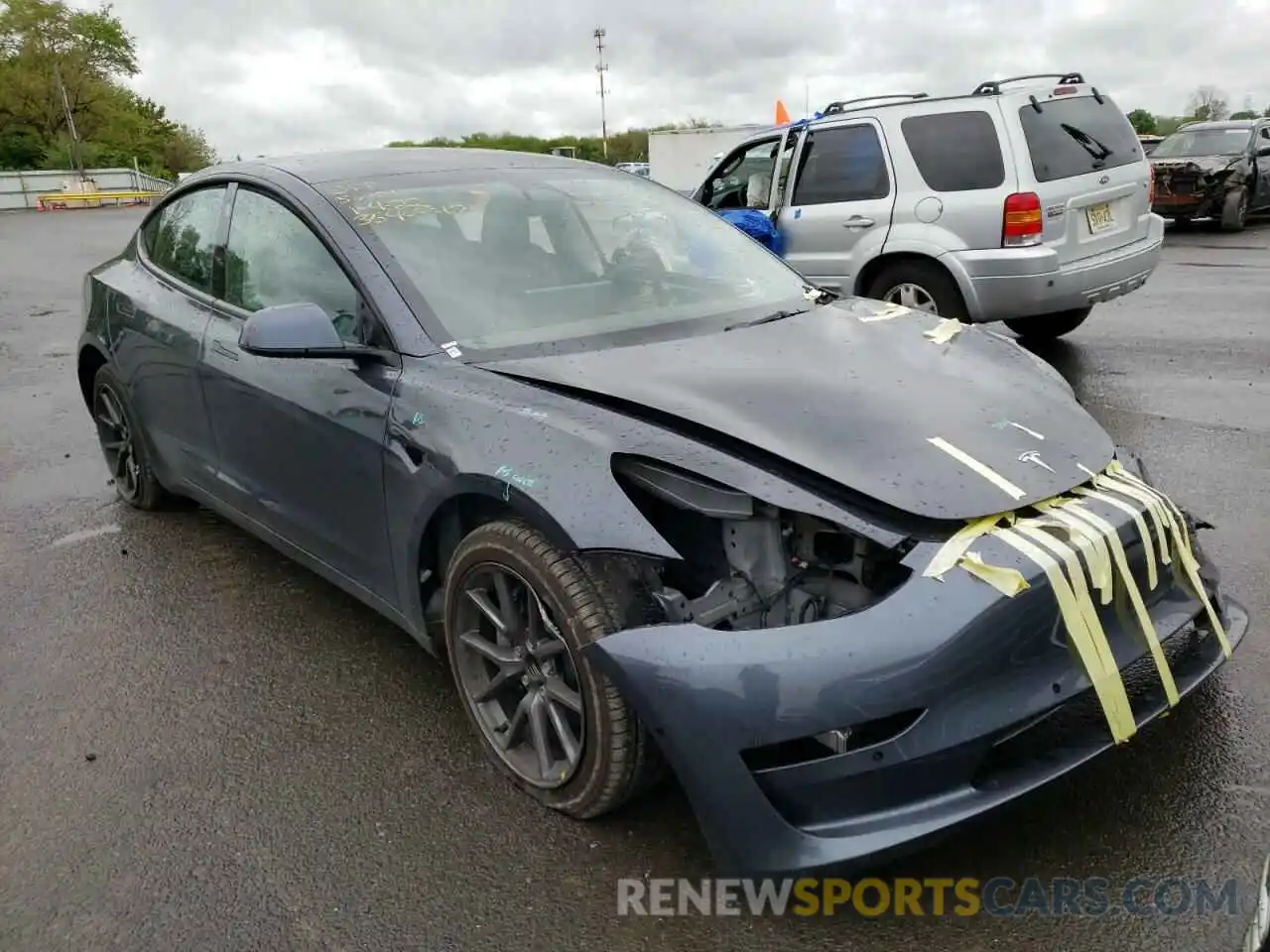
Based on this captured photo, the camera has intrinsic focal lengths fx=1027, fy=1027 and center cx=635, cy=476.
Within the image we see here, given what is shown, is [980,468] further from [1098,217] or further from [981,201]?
[1098,217]

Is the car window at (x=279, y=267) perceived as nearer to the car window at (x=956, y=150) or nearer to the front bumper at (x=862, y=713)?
the front bumper at (x=862, y=713)

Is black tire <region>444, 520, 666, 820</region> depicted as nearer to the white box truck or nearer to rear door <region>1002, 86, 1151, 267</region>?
rear door <region>1002, 86, 1151, 267</region>

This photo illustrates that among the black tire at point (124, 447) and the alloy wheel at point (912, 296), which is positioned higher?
the alloy wheel at point (912, 296)

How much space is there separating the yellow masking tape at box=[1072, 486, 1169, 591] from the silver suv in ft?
14.5

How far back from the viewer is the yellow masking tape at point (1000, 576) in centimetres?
206

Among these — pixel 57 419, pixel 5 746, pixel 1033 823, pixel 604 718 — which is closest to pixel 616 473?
pixel 604 718

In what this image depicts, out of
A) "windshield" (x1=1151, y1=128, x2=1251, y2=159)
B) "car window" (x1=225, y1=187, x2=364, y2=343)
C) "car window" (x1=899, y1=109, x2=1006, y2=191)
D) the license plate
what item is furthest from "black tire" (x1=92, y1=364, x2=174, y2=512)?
"windshield" (x1=1151, y1=128, x2=1251, y2=159)

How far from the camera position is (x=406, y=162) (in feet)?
12.1

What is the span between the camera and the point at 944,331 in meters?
3.24

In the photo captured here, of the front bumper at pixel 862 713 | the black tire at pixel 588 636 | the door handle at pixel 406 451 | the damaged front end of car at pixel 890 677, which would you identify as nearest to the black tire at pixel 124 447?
the door handle at pixel 406 451

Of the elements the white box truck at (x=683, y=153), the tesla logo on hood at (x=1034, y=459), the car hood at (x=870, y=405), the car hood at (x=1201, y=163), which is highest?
the white box truck at (x=683, y=153)

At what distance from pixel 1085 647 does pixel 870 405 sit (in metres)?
0.76

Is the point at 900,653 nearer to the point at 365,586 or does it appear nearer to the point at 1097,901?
the point at 1097,901

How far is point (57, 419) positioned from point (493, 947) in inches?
242
